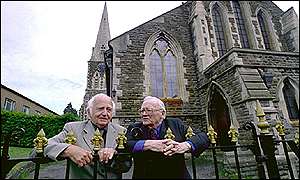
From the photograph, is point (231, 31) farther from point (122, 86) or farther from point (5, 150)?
point (5, 150)

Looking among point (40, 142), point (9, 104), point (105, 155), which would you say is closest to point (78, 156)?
point (105, 155)

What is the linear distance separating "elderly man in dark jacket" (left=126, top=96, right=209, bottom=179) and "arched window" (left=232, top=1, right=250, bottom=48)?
13778 mm

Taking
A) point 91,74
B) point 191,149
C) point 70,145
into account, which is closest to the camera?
point 70,145

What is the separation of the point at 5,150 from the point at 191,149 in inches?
67.6

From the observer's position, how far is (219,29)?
46.5ft

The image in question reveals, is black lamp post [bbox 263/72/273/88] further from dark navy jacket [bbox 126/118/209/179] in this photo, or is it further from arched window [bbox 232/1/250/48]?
dark navy jacket [bbox 126/118/209/179]

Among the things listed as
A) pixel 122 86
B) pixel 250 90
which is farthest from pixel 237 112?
pixel 122 86

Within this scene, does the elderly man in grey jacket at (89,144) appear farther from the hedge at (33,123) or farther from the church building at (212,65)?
the hedge at (33,123)

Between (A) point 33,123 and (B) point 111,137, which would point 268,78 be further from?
(A) point 33,123

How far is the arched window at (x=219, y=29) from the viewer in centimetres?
1365

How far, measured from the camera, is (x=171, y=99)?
11547mm

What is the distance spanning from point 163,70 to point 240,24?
268 inches

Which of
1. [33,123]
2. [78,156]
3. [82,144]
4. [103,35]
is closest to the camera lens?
[78,156]

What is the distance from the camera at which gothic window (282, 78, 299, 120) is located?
9448 mm
